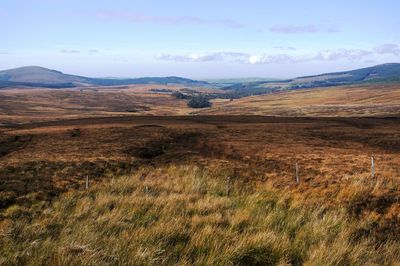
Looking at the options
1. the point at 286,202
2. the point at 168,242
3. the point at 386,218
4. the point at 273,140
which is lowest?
the point at 273,140

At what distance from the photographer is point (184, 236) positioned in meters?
5.54

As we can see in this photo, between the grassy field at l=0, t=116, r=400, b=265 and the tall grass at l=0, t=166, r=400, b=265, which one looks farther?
the grassy field at l=0, t=116, r=400, b=265

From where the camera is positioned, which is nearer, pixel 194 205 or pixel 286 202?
pixel 194 205

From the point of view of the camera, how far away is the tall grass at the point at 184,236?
181 inches

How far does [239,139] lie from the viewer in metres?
44.7

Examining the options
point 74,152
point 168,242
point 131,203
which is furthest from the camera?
point 74,152

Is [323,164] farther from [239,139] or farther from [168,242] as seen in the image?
[168,242]

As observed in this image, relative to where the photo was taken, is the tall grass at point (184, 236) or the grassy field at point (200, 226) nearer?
the tall grass at point (184, 236)

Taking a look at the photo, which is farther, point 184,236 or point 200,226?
point 200,226

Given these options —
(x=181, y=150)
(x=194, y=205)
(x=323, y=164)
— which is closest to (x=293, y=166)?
(x=323, y=164)

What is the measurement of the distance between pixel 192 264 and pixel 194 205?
3.20 m

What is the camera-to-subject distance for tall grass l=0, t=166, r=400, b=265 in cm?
461

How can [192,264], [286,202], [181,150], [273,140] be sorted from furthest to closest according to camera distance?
[273,140], [181,150], [286,202], [192,264]

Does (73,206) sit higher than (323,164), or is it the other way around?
(73,206)
